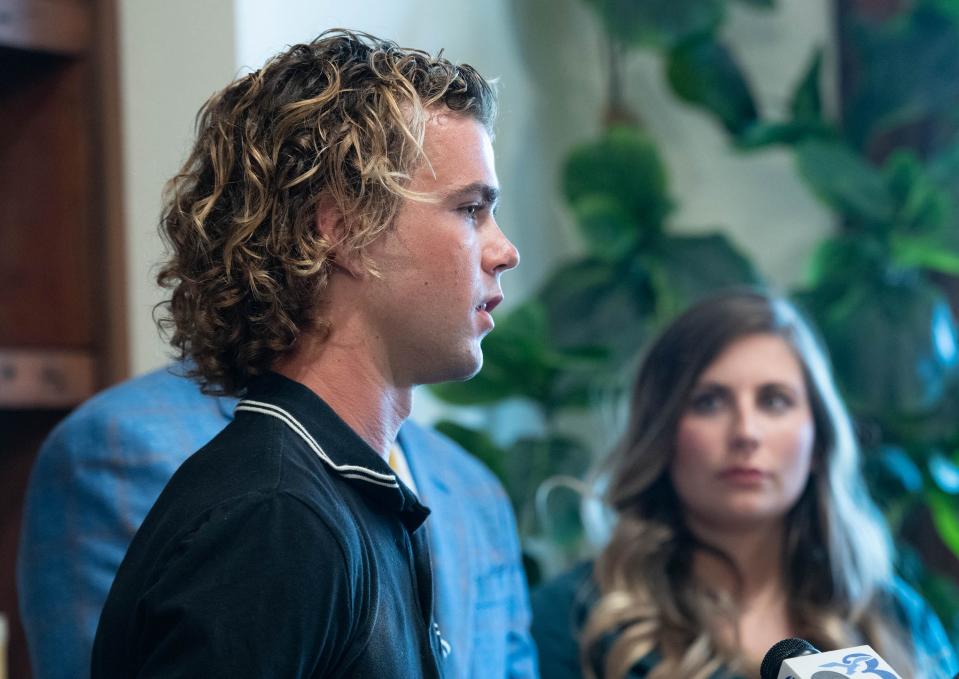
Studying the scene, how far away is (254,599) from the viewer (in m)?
0.77

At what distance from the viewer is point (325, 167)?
95cm

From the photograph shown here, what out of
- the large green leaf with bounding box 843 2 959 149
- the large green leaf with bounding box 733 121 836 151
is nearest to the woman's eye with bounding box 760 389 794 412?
the large green leaf with bounding box 733 121 836 151

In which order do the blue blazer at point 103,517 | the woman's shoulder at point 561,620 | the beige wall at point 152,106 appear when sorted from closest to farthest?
1. the blue blazer at point 103,517
2. the beige wall at point 152,106
3. the woman's shoulder at point 561,620

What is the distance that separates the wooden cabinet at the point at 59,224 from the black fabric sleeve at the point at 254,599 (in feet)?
3.85

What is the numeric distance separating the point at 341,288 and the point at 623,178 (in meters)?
1.52

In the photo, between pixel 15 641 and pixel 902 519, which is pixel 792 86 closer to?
pixel 902 519

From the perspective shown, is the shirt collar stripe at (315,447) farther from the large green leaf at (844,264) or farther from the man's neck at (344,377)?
the large green leaf at (844,264)

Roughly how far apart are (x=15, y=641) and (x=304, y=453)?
1.24m

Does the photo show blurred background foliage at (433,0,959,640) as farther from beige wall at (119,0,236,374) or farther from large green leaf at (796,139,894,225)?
beige wall at (119,0,236,374)

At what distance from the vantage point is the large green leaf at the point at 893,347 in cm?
225

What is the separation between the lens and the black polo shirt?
765 mm

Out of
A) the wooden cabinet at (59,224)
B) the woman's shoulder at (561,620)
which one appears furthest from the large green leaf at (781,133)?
the wooden cabinet at (59,224)

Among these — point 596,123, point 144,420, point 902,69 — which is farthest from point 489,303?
point 596,123

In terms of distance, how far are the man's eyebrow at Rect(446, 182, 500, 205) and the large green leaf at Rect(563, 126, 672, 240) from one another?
1412mm
